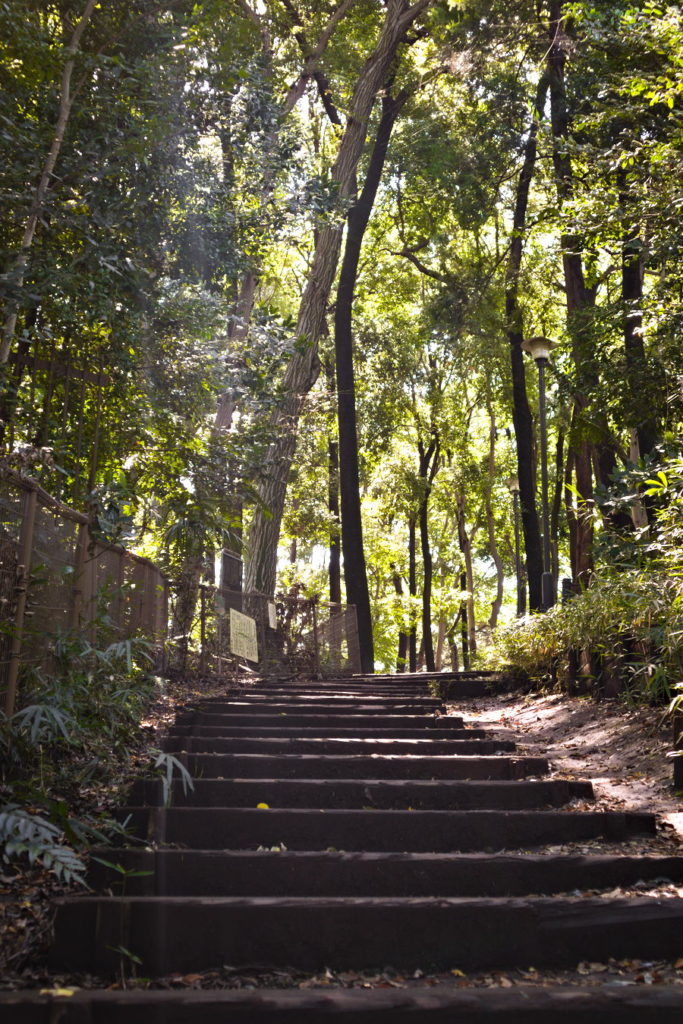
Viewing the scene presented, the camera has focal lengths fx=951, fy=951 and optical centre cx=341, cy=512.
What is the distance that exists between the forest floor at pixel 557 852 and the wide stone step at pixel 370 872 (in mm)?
114

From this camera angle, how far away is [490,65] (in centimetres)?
1725

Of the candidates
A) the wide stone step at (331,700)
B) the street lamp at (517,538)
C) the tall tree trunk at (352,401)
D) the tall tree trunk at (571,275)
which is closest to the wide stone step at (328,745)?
the wide stone step at (331,700)

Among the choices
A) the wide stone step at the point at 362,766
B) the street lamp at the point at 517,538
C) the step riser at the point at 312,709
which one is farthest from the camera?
the street lamp at the point at 517,538

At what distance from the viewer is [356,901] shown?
3.61 m

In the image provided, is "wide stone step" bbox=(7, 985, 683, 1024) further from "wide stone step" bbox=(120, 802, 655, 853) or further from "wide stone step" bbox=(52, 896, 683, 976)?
"wide stone step" bbox=(120, 802, 655, 853)

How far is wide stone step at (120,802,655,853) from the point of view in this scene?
4.41 m

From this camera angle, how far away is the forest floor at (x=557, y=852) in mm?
3311

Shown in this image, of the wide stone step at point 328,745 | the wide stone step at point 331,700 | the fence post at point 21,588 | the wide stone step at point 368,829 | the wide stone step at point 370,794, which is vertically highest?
the fence post at point 21,588

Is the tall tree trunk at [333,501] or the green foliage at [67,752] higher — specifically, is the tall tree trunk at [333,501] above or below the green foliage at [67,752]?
above

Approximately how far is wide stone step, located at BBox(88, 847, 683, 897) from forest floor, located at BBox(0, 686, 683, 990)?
4.5 inches

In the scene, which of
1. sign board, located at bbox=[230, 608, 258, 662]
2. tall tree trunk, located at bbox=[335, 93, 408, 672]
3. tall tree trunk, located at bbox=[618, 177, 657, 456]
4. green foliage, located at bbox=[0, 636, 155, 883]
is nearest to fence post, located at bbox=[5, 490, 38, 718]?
green foliage, located at bbox=[0, 636, 155, 883]

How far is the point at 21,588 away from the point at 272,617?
995cm

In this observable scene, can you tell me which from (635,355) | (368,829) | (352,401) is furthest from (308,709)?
(352,401)

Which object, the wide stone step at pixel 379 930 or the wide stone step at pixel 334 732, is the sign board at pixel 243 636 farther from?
the wide stone step at pixel 379 930
